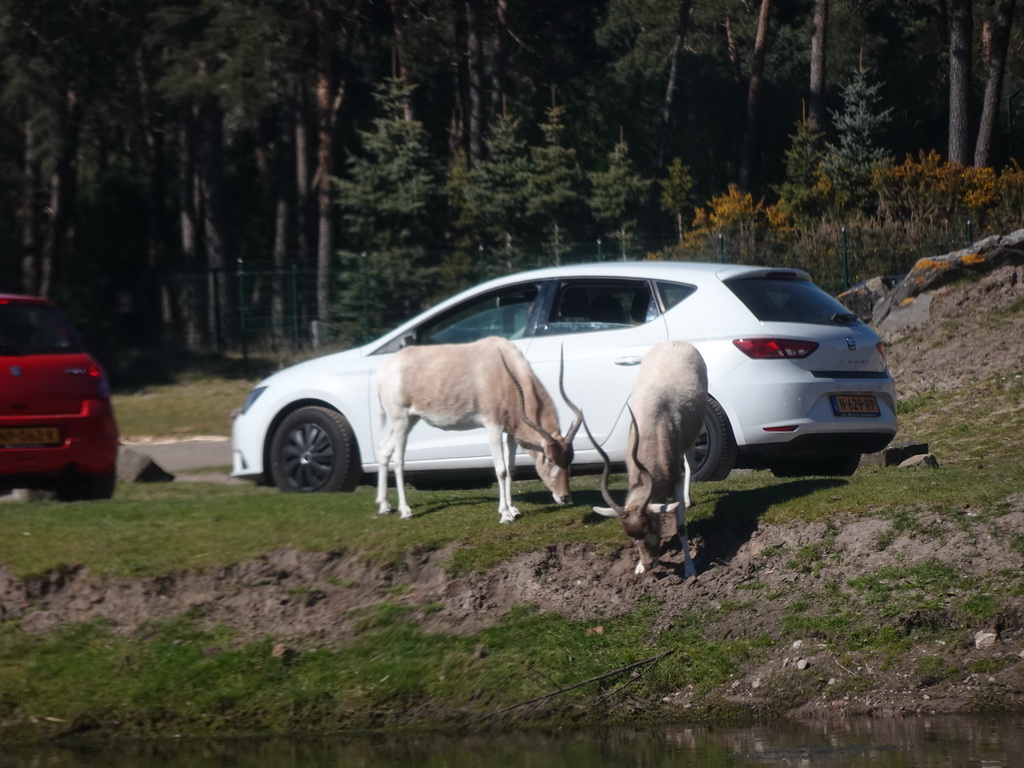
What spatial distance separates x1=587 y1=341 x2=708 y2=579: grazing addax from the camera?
8141mm

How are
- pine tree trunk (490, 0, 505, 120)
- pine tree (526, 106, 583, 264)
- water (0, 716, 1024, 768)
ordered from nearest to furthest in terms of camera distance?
water (0, 716, 1024, 768) < pine tree (526, 106, 583, 264) < pine tree trunk (490, 0, 505, 120)

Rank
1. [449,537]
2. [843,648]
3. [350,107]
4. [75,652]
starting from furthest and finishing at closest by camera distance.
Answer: [350,107]
[449,537]
[75,652]
[843,648]

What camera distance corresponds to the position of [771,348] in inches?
399

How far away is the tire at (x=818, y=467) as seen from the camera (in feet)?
37.2

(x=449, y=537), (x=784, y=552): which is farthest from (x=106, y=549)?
(x=784, y=552)

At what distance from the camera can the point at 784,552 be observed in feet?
27.4

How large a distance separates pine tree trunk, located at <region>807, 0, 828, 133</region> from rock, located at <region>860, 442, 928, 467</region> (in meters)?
27.0

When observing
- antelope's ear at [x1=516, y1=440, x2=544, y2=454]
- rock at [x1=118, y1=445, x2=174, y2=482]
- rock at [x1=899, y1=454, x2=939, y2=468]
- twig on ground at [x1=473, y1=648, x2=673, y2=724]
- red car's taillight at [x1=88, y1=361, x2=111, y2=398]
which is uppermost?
red car's taillight at [x1=88, y1=361, x2=111, y2=398]

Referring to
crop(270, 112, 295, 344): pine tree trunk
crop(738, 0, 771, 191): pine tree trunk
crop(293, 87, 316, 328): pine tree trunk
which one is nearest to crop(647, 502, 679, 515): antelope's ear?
crop(270, 112, 295, 344): pine tree trunk

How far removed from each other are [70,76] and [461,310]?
3121 cm

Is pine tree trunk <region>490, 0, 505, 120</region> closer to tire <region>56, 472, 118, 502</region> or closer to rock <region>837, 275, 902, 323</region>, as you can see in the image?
rock <region>837, 275, 902, 323</region>

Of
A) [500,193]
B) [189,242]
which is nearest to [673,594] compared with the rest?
[500,193]

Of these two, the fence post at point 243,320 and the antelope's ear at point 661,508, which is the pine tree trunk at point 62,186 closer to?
the fence post at point 243,320

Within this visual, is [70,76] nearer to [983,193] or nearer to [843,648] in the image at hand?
[983,193]
